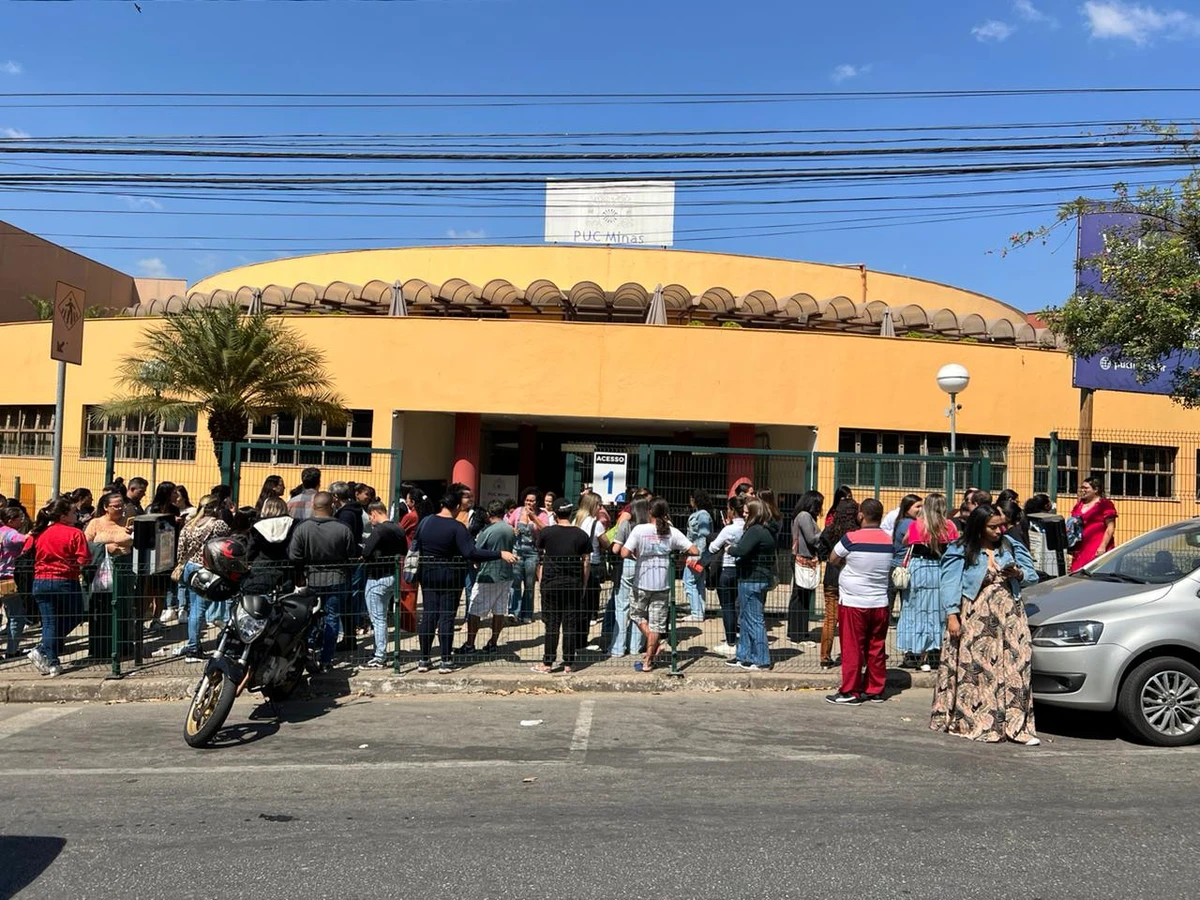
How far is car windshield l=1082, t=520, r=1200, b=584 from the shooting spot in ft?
23.4

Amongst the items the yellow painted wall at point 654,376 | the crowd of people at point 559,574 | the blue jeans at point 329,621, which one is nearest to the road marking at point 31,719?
the crowd of people at point 559,574

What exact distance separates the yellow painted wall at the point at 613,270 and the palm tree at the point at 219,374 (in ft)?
28.3

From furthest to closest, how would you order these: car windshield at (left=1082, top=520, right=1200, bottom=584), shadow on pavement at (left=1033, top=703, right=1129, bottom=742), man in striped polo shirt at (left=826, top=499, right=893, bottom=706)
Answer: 1. man in striped polo shirt at (left=826, top=499, right=893, bottom=706)
2. car windshield at (left=1082, top=520, right=1200, bottom=584)
3. shadow on pavement at (left=1033, top=703, right=1129, bottom=742)

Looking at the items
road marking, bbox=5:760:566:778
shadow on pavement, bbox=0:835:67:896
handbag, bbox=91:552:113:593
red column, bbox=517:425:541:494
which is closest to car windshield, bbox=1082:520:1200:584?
road marking, bbox=5:760:566:778

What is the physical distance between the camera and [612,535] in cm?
1138

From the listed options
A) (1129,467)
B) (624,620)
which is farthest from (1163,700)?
(1129,467)

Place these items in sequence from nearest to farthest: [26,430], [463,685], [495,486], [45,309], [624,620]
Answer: [463,685]
[624,620]
[495,486]
[26,430]
[45,309]

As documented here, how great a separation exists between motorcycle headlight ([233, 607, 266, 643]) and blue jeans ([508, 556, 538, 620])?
391 cm

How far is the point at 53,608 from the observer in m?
8.62

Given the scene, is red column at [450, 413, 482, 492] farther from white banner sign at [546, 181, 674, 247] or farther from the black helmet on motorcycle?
the black helmet on motorcycle

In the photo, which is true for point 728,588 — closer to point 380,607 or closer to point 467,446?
point 380,607

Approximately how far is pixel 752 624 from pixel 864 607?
137cm

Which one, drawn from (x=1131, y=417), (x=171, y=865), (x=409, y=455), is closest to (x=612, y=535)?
(x=171, y=865)

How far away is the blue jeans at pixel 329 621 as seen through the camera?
8.66m
